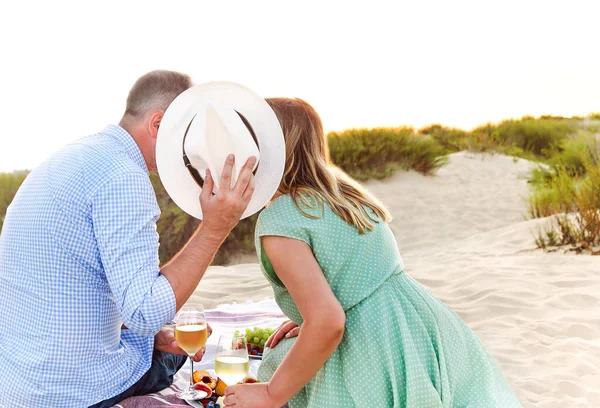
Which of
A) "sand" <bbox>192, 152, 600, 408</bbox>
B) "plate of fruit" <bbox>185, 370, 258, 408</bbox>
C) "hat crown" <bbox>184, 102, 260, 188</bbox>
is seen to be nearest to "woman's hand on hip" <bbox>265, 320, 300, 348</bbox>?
"plate of fruit" <bbox>185, 370, 258, 408</bbox>

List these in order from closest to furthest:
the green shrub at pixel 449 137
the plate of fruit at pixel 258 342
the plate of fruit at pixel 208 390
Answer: the plate of fruit at pixel 208 390 → the plate of fruit at pixel 258 342 → the green shrub at pixel 449 137

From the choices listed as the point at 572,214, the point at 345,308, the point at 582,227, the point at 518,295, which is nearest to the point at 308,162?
the point at 345,308

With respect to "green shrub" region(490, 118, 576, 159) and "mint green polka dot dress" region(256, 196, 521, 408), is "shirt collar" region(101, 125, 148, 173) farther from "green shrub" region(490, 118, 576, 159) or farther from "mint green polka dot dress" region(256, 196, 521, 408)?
"green shrub" region(490, 118, 576, 159)

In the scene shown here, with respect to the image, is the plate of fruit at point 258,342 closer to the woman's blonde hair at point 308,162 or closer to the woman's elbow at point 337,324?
the woman's blonde hair at point 308,162

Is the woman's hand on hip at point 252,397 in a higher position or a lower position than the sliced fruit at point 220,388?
higher

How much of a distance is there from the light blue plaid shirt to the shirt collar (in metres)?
0.05

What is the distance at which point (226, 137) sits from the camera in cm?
231

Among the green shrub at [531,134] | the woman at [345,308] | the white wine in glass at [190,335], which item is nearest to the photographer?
the woman at [345,308]

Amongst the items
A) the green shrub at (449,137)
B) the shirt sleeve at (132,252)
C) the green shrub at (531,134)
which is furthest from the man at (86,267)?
the green shrub at (531,134)

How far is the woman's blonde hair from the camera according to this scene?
8.00 ft

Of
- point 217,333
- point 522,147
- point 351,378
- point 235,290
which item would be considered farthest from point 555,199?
point 522,147

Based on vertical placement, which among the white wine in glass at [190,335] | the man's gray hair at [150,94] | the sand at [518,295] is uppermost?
the man's gray hair at [150,94]

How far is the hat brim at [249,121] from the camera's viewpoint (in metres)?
2.38

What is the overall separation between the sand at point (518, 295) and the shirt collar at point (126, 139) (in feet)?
8.21
